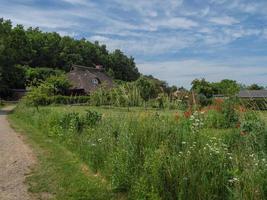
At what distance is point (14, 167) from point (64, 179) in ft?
7.22

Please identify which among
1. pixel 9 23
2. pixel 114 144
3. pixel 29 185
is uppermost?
pixel 9 23

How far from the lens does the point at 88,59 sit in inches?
4540

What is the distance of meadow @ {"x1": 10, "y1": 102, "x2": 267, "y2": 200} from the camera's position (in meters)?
6.29

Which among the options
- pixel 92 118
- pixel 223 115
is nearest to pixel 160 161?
pixel 92 118

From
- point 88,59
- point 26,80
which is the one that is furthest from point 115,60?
point 26,80

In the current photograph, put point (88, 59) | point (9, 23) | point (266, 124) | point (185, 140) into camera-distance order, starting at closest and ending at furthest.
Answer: point (185, 140) < point (266, 124) < point (9, 23) < point (88, 59)

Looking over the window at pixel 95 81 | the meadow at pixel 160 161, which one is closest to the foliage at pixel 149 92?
the meadow at pixel 160 161

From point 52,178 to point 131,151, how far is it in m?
2.14

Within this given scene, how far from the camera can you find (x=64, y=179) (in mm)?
9250

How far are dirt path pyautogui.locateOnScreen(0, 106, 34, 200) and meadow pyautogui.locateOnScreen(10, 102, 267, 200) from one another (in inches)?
13.7

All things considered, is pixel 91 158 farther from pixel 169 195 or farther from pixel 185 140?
pixel 169 195

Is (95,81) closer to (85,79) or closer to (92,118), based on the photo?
(85,79)

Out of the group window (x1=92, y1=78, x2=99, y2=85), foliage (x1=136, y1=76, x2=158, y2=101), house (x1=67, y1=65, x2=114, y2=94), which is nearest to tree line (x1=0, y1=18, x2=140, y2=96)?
house (x1=67, y1=65, x2=114, y2=94)

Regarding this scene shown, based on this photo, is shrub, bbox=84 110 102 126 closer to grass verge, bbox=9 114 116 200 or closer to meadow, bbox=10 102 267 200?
meadow, bbox=10 102 267 200
